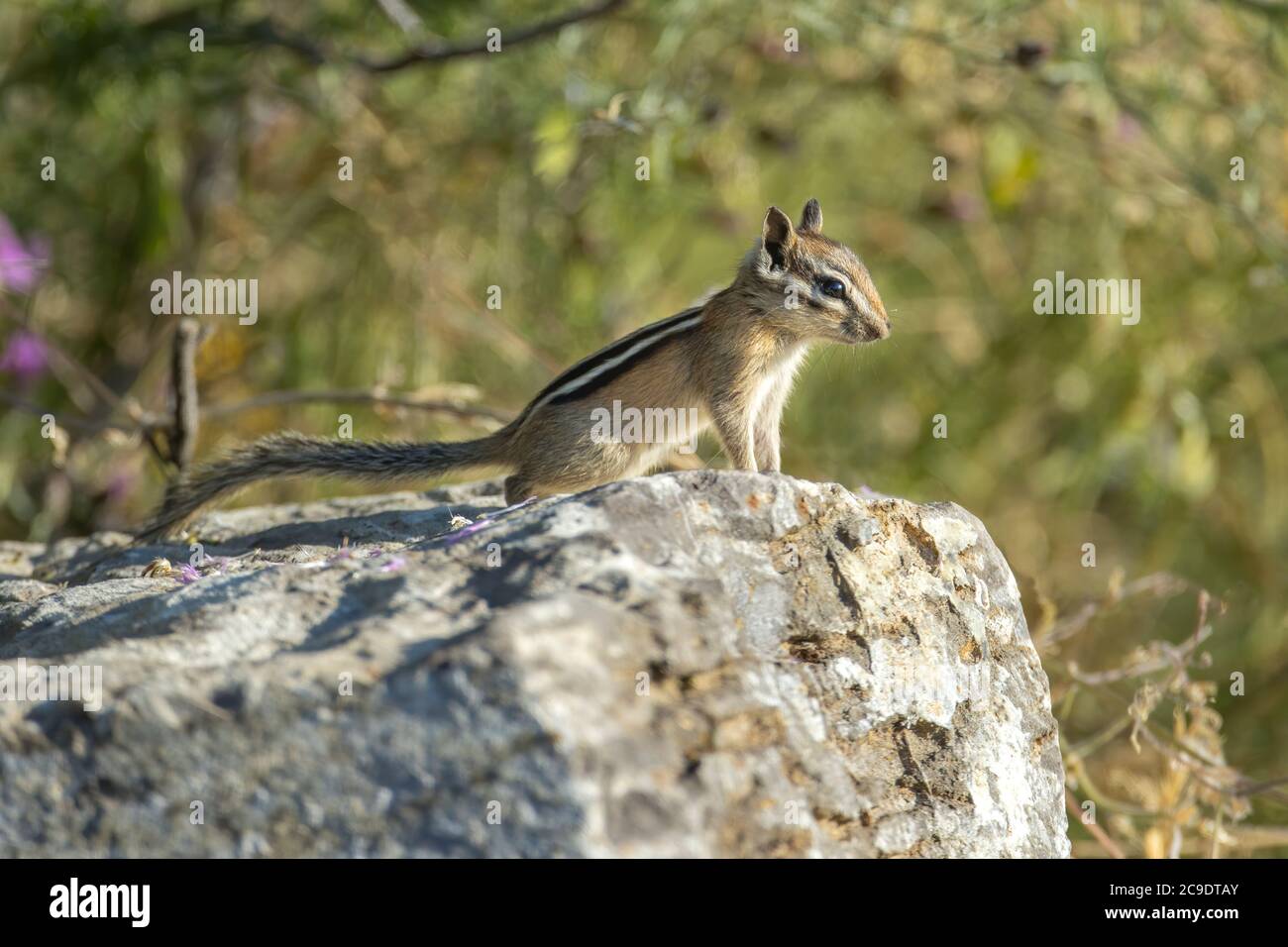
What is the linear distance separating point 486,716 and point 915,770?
104 centimetres

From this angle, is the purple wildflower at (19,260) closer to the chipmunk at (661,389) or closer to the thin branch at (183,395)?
the thin branch at (183,395)

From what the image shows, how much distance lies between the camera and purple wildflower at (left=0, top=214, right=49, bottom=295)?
6262 mm

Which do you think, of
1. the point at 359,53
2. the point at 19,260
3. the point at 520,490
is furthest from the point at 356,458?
the point at 359,53

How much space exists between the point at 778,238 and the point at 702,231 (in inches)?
145

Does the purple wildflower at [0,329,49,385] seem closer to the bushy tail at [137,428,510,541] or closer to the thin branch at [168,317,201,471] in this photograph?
the thin branch at [168,317,201,471]

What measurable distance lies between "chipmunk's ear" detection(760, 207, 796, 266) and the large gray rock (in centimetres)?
152

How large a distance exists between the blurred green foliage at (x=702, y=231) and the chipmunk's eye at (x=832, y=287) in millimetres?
1492

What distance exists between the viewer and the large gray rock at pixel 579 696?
2.37 metres

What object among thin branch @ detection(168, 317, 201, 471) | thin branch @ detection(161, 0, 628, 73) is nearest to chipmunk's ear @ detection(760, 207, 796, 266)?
thin branch @ detection(161, 0, 628, 73)

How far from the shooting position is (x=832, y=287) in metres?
4.61

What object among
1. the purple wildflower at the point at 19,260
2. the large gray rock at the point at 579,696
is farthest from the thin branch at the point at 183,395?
the large gray rock at the point at 579,696

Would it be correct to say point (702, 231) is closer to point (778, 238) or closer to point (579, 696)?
point (778, 238)

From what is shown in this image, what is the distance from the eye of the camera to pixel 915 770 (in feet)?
9.77
